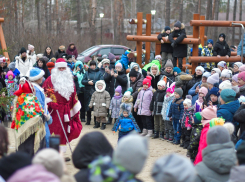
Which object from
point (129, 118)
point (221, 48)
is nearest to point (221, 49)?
point (221, 48)

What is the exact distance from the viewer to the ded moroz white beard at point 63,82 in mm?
6531

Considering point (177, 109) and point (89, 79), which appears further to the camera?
point (89, 79)

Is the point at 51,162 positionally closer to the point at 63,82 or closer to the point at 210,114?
the point at 210,114

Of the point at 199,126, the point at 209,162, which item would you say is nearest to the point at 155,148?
the point at 199,126

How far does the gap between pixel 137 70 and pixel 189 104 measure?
2.66 m

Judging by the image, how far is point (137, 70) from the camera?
31.6 feet

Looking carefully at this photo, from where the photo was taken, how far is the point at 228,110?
18.2 ft

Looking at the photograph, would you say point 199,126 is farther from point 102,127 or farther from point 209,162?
point 102,127

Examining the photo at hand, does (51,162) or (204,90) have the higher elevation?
(51,162)

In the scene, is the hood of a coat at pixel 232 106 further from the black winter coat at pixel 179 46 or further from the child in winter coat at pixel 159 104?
the black winter coat at pixel 179 46

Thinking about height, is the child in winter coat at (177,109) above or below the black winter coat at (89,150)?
below

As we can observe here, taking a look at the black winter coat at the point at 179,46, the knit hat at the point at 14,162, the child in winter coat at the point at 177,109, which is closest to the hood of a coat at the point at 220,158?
the knit hat at the point at 14,162

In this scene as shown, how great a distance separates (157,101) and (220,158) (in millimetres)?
5080

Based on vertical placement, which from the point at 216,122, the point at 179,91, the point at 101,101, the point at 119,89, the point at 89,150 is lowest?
the point at 101,101
